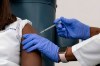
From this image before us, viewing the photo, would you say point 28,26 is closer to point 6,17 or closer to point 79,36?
point 6,17

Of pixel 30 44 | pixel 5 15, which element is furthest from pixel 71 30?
pixel 5 15

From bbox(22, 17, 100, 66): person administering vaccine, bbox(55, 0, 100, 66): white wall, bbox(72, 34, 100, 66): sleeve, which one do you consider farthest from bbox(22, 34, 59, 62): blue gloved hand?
bbox(55, 0, 100, 66): white wall

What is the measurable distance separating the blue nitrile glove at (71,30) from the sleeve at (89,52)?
0.28 meters

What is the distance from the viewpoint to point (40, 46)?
1.50 meters

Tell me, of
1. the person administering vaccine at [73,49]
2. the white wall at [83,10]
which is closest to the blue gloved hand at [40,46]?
the person administering vaccine at [73,49]

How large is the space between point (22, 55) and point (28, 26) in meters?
0.20

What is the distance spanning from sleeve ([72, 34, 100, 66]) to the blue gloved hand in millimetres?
136

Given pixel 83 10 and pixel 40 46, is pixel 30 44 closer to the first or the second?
pixel 40 46

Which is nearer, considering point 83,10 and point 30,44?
point 30,44

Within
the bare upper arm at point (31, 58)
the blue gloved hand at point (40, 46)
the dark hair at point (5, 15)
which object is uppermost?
the dark hair at point (5, 15)

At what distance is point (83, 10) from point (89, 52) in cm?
121

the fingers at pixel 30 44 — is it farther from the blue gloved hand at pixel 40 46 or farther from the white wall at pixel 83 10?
the white wall at pixel 83 10

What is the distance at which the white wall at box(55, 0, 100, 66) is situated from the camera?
2.60m

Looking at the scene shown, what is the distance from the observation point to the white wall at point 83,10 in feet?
8.52
